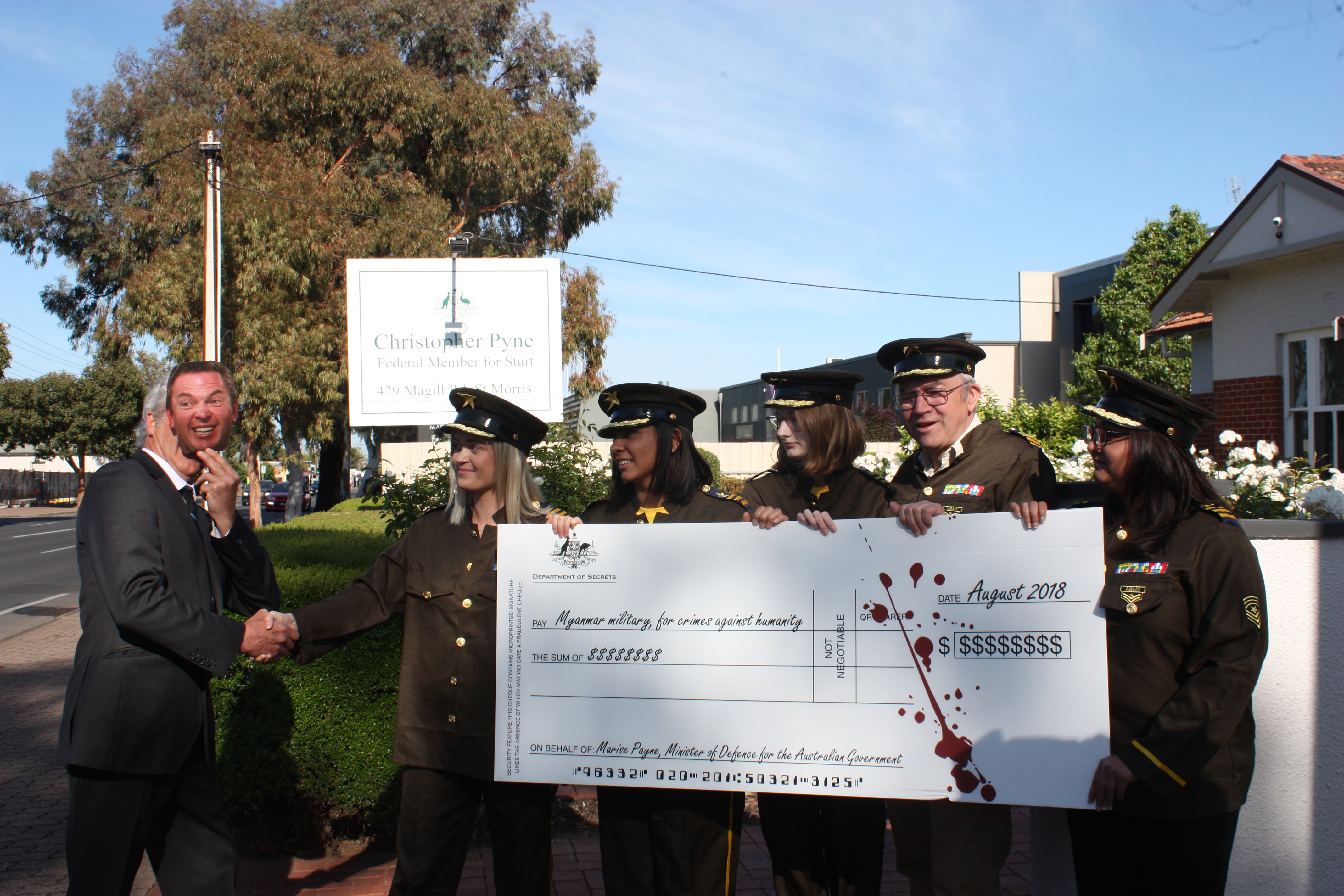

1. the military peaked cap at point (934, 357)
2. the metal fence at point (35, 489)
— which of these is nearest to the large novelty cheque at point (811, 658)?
the military peaked cap at point (934, 357)

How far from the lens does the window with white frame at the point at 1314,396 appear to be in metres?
9.08

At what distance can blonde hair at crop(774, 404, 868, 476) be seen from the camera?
3322mm

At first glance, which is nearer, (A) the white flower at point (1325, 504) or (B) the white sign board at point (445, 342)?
(A) the white flower at point (1325, 504)

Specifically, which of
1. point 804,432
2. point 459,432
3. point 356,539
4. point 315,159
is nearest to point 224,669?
point 459,432

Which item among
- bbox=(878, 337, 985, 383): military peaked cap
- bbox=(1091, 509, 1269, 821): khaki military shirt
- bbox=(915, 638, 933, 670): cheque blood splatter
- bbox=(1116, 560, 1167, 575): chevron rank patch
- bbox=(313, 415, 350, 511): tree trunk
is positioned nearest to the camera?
bbox=(1091, 509, 1269, 821): khaki military shirt

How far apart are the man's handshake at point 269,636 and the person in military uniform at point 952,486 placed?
6.63 feet

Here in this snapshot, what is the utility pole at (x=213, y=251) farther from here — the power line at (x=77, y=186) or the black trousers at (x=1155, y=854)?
the black trousers at (x=1155, y=854)

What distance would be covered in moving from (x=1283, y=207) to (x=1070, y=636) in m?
9.09

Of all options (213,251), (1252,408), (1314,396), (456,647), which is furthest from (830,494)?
(213,251)

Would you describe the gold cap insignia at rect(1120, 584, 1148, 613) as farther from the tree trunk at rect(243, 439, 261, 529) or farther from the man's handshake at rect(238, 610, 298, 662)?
the tree trunk at rect(243, 439, 261, 529)

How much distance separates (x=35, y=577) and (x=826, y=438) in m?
18.3

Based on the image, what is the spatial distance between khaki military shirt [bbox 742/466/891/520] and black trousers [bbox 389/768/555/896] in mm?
1289

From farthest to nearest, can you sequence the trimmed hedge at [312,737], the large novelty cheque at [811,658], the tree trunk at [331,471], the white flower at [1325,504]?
the tree trunk at [331,471] < the trimmed hedge at [312,737] < the white flower at [1325,504] < the large novelty cheque at [811,658]

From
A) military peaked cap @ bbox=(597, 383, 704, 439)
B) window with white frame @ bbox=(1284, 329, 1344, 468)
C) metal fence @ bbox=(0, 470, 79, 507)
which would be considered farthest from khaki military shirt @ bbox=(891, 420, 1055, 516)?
metal fence @ bbox=(0, 470, 79, 507)
